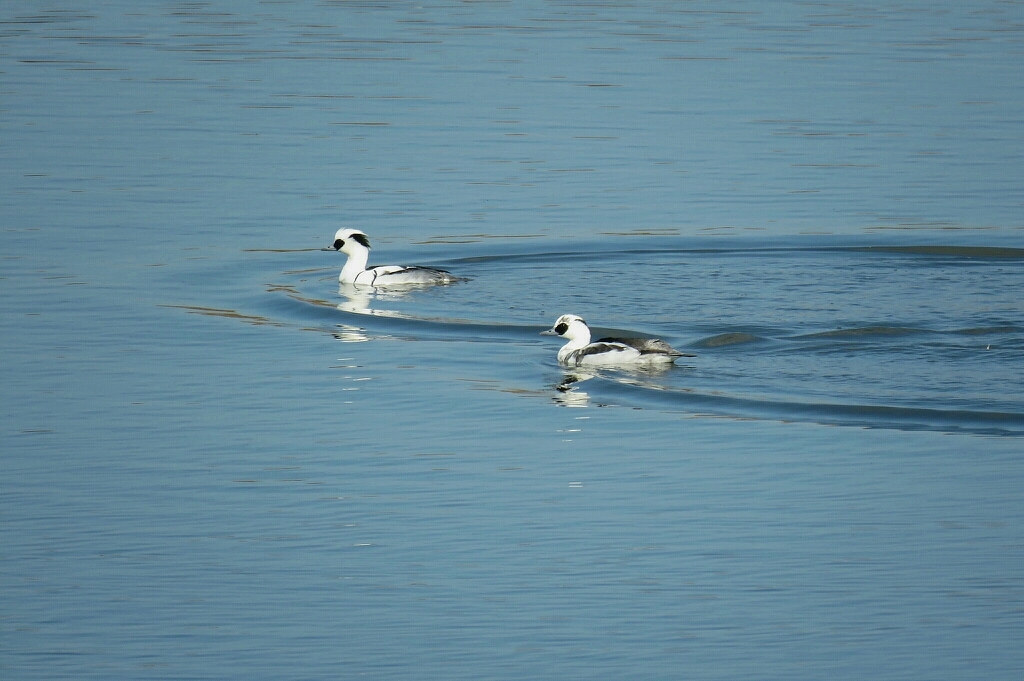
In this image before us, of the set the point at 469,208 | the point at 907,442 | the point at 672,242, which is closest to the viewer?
the point at 907,442

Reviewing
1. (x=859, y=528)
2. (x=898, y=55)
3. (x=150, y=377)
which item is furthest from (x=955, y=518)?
(x=898, y=55)

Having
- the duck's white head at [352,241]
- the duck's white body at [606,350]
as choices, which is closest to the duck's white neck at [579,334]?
the duck's white body at [606,350]

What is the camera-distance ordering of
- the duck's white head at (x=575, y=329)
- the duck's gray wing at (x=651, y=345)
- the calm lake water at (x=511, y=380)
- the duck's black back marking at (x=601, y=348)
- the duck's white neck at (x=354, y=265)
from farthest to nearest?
the duck's white neck at (x=354, y=265) < the duck's white head at (x=575, y=329) < the duck's black back marking at (x=601, y=348) < the duck's gray wing at (x=651, y=345) < the calm lake water at (x=511, y=380)

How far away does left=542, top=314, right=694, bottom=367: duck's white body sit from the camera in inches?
614

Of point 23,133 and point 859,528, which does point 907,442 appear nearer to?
point 859,528

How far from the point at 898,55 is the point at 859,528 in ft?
92.2

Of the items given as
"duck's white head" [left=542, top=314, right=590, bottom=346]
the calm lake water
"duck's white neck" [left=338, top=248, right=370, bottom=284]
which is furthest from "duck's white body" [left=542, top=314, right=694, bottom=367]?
"duck's white neck" [left=338, top=248, right=370, bottom=284]

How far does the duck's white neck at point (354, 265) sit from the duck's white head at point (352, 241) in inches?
0.9

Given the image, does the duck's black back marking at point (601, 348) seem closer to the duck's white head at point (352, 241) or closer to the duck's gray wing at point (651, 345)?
the duck's gray wing at point (651, 345)

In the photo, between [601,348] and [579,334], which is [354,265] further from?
[601,348]

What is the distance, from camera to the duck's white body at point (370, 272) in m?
19.7

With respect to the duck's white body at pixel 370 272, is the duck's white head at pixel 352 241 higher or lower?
higher

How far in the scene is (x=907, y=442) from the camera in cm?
1320

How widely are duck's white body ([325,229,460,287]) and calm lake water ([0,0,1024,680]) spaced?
1.03ft
